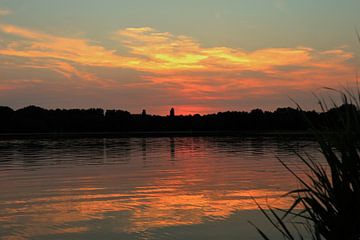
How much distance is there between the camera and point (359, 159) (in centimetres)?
463

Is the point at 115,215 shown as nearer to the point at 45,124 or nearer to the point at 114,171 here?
the point at 114,171

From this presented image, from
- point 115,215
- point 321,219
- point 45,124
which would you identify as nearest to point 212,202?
point 115,215

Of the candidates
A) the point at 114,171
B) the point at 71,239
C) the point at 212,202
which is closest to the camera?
the point at 71,239

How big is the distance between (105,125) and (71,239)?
597 ft

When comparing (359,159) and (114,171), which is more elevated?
(359,159)

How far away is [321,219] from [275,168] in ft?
100

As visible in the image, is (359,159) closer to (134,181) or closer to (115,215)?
(115,215)

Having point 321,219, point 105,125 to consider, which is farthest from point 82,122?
point 321,219

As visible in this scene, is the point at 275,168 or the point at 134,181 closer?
the point at 134,181

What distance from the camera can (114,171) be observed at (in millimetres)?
34031

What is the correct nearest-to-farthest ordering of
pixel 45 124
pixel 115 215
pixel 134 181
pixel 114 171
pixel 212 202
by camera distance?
pixel 115 215, pixel 212 202, pixel 134 181, pixel 114 171, pixel 45 124

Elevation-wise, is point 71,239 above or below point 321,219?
below

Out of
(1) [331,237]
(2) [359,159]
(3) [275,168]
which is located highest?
(2) [359,159]

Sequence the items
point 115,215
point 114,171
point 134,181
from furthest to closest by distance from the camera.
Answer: point 114,171 → point 134,181 → point 115,215
